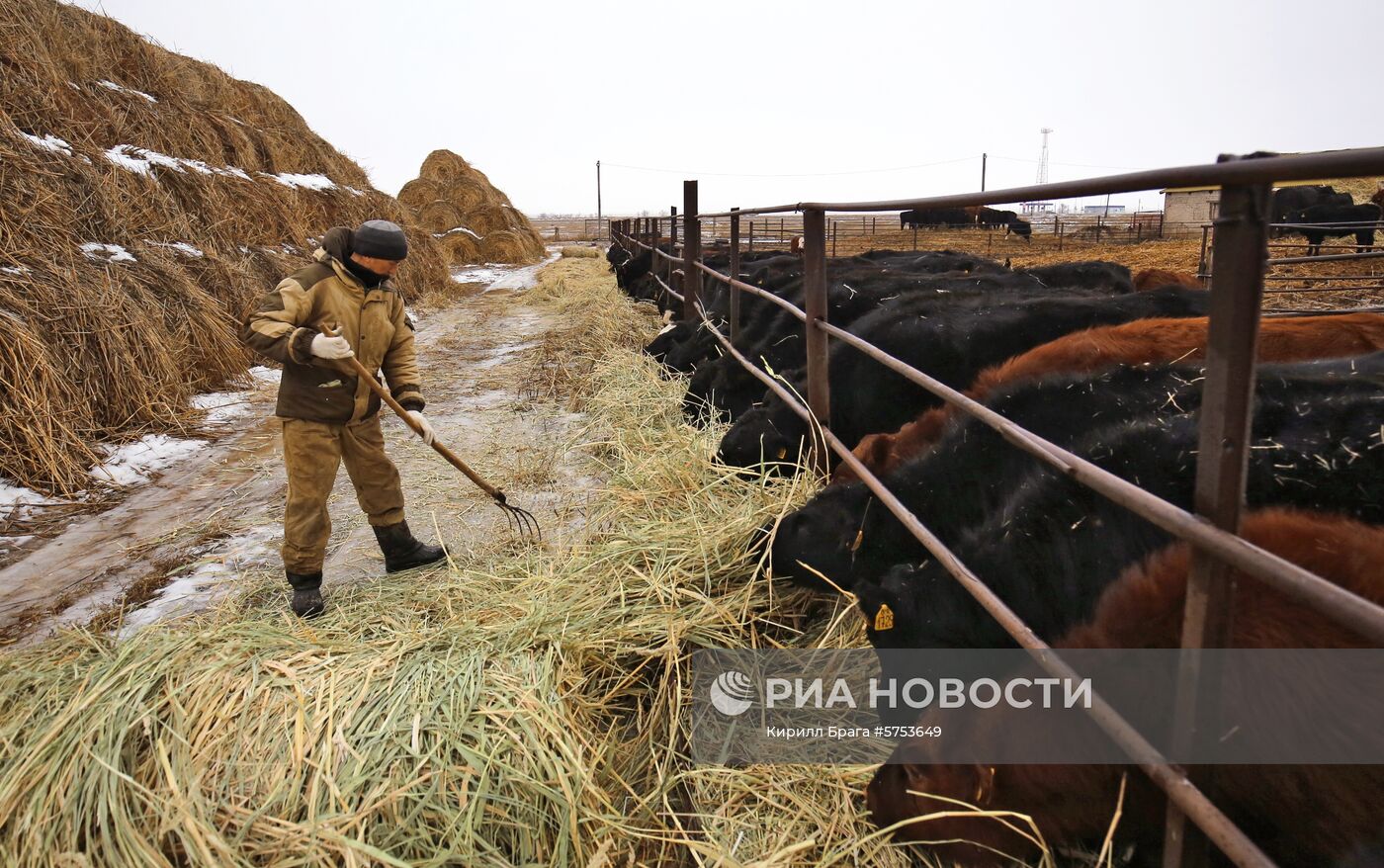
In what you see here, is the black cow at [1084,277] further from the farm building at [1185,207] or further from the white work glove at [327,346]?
the farm building at [1185,207]

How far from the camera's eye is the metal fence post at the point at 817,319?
12.8 ft

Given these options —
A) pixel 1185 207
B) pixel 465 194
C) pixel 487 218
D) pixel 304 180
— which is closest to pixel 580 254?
pixel 487 218

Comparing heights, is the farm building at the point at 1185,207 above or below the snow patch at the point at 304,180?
above

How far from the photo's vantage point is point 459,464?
13.4ft

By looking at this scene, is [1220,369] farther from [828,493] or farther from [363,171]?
[363,171]

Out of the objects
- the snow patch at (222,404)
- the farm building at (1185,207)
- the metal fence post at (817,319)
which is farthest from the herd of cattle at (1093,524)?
the farm building at (1185,207)

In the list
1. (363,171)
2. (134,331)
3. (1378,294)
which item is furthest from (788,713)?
(363,171)

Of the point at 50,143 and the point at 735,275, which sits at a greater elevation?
the point at 50,143

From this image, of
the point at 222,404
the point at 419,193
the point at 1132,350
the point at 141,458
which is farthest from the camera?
the point at 419,193

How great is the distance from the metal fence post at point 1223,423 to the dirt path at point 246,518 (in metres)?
3.31

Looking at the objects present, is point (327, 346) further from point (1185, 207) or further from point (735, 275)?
point (1185, 207)

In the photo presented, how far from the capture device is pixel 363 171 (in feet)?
64.5

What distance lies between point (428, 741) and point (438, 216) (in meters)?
26.1

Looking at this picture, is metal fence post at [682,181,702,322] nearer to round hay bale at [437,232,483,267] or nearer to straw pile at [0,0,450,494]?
straw pile at [0,0,450,494]
